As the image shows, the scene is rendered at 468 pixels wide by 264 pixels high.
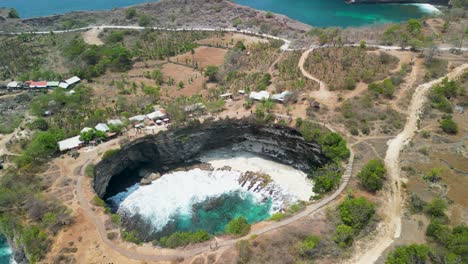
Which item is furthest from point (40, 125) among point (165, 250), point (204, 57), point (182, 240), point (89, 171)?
point (204, 57)

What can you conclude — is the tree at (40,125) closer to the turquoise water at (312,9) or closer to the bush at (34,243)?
the bush at (34,243)

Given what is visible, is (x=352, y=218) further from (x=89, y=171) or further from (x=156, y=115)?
(x=156, y=115)

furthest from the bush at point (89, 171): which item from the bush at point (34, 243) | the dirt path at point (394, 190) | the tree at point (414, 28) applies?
the tree at point (414, 28)

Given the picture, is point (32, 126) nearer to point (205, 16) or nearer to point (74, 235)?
point (74, 235)

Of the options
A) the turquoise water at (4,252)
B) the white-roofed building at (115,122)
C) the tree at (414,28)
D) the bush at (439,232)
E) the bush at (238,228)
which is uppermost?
the tree at (414,28)

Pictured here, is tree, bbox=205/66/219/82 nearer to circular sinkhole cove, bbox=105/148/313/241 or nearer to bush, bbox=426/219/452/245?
circular sinkhole cove, bbox=105/148/313/241

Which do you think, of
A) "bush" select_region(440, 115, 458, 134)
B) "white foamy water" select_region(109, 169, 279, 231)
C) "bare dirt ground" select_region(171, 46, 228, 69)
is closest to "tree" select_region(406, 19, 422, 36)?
"bush" select_region(440, 115, 458, 134)
